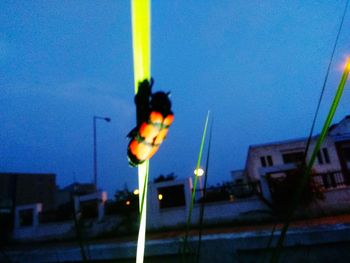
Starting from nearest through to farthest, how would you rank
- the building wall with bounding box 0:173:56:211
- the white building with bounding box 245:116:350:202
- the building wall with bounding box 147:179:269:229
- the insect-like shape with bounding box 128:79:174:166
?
1. the insect-like shape with bounding box 128:79:174:166
2. the building wall with bounding box 147:179:269:229
3. the white building with bounding box 245:116:350:202
4. the building wall with bounding box 0:173:56:211

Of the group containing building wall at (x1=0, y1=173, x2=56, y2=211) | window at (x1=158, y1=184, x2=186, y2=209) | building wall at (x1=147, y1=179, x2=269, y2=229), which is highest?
building wall at (x1=0, y1=173, x2=56, y2=211)

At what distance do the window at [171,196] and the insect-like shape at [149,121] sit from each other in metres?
10.5

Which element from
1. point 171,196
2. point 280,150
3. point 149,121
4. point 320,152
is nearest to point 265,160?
point 280,150

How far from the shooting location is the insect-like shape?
1.22 m

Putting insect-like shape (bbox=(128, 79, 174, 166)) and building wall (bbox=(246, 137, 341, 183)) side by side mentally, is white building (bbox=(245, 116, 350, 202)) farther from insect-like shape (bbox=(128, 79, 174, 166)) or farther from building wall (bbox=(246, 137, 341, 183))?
insect-like shape (bbox=(128, 79, 174, 166))

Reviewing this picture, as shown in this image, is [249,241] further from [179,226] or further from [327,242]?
[179,226]

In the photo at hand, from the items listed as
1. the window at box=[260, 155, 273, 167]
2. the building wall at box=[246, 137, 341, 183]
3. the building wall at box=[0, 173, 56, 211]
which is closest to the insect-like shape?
the building wall at box=[246, 137, 341, 183]

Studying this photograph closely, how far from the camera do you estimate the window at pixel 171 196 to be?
11751 millimetres

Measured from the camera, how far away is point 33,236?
43.1 ft

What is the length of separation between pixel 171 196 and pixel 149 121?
11.3m

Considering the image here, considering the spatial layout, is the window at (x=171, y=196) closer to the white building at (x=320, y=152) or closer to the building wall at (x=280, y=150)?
the white building at (x=320, y=152)

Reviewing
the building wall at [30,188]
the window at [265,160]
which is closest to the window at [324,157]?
the window at [265,160]

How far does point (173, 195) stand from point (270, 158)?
9.30 metres

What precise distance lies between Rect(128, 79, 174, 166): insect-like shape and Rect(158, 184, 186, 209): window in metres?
10.5
